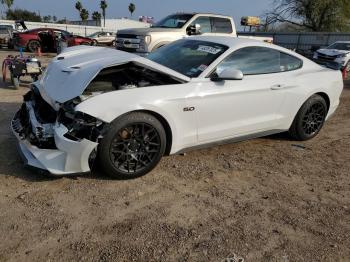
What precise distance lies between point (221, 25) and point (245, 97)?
7.95 m

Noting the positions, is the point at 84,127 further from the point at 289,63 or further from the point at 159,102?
the point at 289,63

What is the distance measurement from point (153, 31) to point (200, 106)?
7.00 metres

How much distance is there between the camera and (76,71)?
161 inches

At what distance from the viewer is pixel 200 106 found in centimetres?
419

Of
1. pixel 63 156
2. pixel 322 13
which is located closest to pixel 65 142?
pixel 63 156

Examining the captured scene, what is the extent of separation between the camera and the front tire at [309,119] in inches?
210

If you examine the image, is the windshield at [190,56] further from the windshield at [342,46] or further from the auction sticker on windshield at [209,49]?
the windshield at [342,46]

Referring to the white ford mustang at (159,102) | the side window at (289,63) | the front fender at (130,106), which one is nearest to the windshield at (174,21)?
the white ford mustang at (159,102)

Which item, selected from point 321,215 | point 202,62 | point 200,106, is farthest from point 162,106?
point 321,215

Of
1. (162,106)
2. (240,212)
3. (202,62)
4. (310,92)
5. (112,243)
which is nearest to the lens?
(112,243)

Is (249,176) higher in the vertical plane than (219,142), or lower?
lower

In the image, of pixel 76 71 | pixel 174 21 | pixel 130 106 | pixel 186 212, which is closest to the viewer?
pixel 186 212

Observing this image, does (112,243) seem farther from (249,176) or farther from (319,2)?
(319,2)

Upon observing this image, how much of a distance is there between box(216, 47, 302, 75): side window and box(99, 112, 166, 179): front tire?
1.18 m
